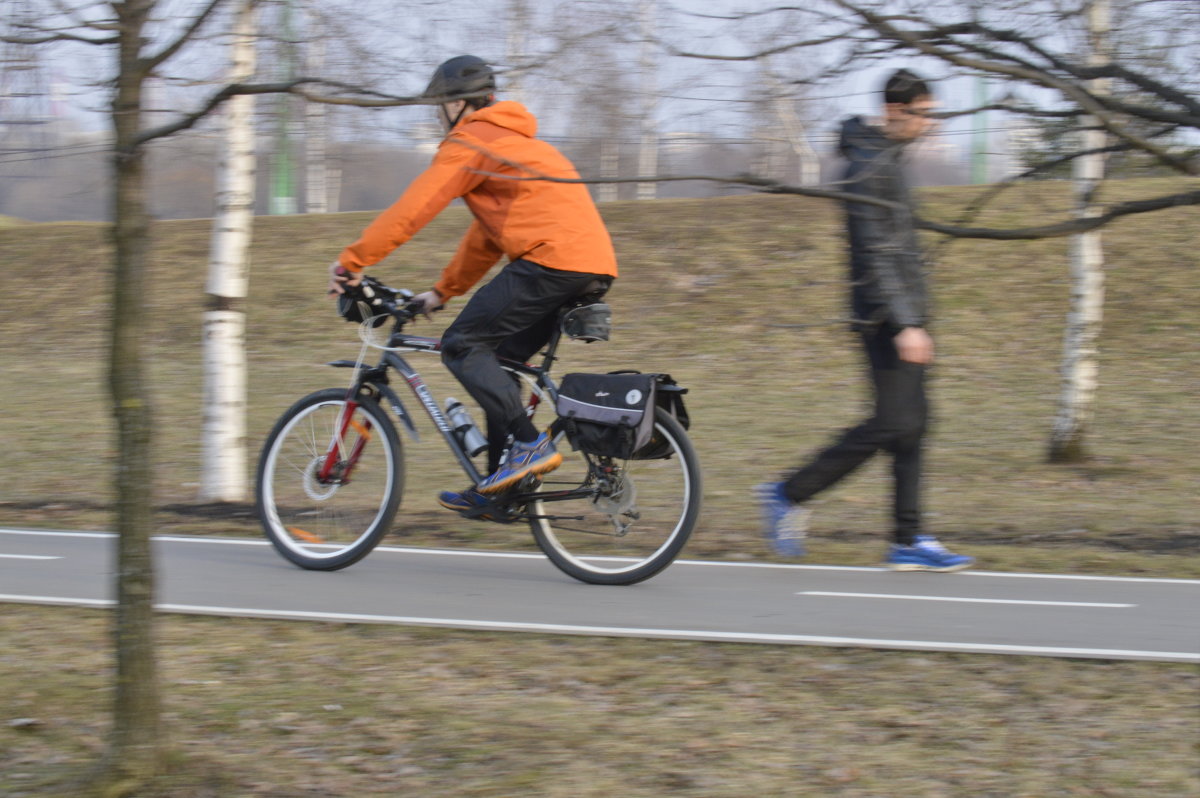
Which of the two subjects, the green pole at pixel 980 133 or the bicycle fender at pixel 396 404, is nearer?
the green pole at pixel 980 133

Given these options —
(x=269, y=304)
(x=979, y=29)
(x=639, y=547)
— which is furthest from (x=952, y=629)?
(x=269, y=304)

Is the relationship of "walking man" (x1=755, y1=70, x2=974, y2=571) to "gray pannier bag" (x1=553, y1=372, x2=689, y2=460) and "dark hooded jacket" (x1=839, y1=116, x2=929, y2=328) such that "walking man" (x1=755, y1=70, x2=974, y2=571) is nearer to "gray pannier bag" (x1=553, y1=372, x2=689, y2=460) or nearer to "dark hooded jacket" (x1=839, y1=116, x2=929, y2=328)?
"dark hooded jacket" (x1=839, y1=116, x2=929, y2=328)

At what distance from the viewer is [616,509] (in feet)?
18.0

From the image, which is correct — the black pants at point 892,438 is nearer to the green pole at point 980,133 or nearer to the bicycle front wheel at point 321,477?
the green pole at point 980,133

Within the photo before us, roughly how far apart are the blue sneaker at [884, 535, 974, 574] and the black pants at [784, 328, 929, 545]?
0.05m

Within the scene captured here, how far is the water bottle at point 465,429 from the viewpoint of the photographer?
18.5 feet

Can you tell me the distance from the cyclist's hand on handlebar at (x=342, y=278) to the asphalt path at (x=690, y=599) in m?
1.25

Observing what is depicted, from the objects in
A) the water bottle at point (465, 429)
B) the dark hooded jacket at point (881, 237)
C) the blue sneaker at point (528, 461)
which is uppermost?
the dark hooded jacket at point (881, 237)

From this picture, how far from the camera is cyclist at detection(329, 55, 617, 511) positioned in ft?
16.9

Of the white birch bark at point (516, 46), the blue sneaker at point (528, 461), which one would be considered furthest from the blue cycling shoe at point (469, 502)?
the white birch bark at point (516, 46)

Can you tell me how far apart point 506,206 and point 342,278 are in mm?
783

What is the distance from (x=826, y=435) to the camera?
10508mm

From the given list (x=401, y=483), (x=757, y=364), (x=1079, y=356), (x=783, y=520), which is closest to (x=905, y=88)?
(x=783, y=520)

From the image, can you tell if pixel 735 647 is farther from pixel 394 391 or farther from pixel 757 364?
pixel 757 364
